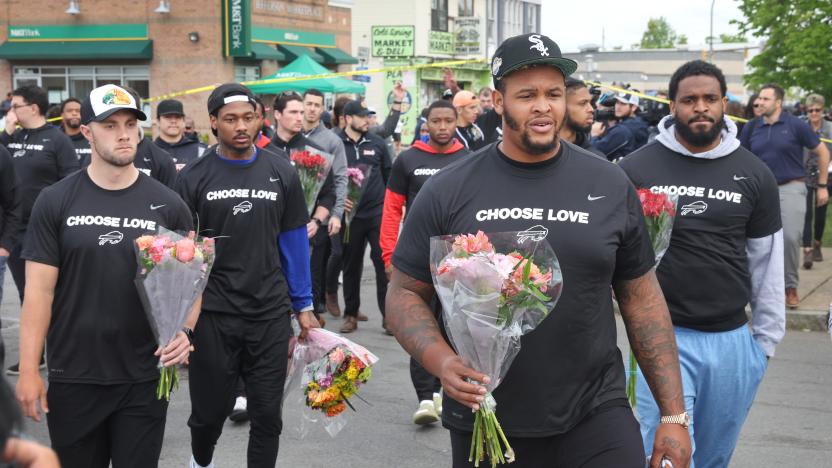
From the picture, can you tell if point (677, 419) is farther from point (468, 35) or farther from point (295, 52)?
point (468, 35)

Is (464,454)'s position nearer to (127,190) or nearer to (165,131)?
(127,190)

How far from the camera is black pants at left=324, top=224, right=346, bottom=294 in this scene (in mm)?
11172

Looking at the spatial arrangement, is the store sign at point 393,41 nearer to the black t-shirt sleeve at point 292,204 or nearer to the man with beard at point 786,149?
the man with beard at point 786,149

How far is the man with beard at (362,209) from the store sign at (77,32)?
3040 cm

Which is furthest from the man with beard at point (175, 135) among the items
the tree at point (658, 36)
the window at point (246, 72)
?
the tree at point (658, 36)

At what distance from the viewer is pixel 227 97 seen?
598 centimetres

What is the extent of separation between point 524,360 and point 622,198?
2.15ft

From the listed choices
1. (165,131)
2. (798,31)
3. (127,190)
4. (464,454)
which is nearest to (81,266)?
(127,190)

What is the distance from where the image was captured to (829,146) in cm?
1659

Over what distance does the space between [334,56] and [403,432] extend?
3788cm

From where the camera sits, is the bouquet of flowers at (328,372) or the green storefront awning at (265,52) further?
the green storefront awning at (265,52)

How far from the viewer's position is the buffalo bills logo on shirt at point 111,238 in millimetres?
4727

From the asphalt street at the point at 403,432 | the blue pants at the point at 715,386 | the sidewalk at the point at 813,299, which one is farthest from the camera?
the sidewalk at the point at 813,299

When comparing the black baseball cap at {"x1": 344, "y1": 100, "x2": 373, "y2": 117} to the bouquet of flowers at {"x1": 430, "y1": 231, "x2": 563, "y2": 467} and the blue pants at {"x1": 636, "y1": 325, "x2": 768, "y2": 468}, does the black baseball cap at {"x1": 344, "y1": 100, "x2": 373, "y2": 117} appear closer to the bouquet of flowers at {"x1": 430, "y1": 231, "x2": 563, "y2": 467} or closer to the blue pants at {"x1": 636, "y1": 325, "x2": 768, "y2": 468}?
the blue pants at {"x1": 636, "y1": 325, "x2": 768, "y2": 468}
